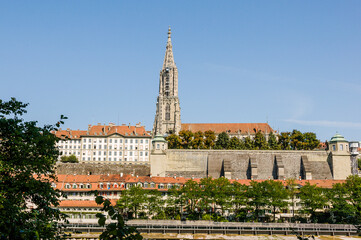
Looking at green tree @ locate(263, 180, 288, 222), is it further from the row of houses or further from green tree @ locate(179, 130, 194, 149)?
green tree @ locate(179, 130, 194, 149)

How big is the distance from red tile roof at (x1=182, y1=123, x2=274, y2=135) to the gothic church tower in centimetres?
623

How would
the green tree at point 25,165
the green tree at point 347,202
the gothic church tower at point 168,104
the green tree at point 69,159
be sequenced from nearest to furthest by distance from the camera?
the green tree at point 25,165 → the green tree at point 347,202 → the green tree at point 69,159 → the gothic church tower at point 168,104

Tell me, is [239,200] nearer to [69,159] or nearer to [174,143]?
[174,143]

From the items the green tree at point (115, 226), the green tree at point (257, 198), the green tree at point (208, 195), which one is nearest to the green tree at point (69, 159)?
the green tree at point (208, 195)

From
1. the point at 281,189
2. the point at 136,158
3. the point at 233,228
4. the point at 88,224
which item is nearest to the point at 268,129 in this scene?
the point at 136,158

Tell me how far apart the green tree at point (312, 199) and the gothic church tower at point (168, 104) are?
A: 2736 inches

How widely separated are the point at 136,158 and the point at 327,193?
Answer: 61.7 meters

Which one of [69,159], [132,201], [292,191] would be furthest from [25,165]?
[69,159]

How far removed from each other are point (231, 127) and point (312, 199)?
75837 millimetres

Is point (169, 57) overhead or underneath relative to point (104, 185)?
overhead

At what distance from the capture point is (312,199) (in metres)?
65.8

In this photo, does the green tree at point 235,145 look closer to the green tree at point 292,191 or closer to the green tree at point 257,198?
the green tree at point 292,191

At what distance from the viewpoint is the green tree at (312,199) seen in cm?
6531

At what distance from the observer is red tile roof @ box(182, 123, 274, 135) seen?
138375mm
